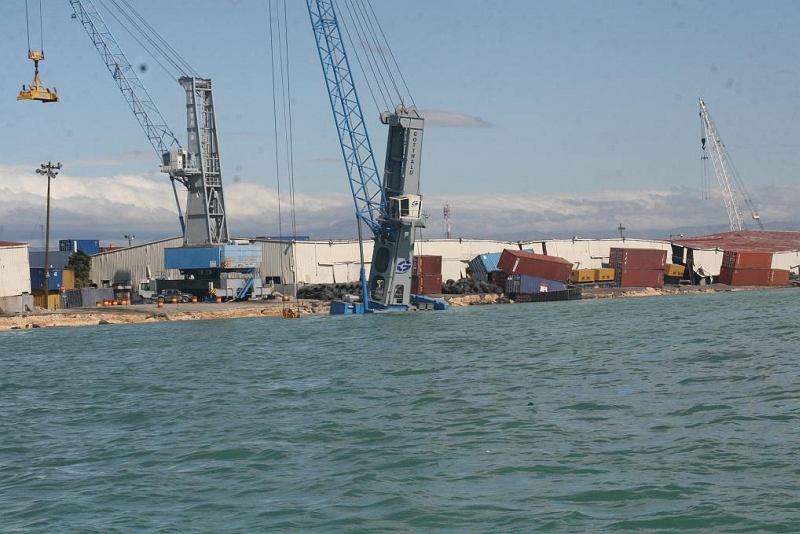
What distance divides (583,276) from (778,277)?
986 inches

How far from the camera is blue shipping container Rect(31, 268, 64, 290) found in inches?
3024

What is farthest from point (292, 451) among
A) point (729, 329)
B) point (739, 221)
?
point (739, 221)

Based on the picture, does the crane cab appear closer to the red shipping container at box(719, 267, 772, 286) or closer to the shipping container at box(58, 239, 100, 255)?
the shipping container at box(58, 239, 100, 255)

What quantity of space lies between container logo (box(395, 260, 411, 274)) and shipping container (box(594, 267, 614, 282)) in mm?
31666

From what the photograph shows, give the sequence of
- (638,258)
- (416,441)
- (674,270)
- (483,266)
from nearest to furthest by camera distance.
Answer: (416,441)
(483,266)
(638,258)
(674,270)

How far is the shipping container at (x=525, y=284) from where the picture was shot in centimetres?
8188

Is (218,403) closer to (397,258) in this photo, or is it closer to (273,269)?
(397,258)

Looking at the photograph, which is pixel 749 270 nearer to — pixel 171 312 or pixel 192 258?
pixel 192 258

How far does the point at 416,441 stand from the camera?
55.7 feet

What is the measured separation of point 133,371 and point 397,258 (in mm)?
37678

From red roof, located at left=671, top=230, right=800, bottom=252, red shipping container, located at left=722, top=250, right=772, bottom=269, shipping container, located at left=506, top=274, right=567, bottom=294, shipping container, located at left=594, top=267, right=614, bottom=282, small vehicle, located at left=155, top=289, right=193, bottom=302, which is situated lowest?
small vehicle, located at left=155, top=289, right=193, bottom=302

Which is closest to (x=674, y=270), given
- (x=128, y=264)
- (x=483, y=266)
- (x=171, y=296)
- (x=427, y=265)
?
(x=483, y=266)

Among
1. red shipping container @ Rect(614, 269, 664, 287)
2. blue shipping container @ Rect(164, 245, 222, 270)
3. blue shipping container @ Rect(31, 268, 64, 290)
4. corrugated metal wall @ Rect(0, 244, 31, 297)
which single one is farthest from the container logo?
red shipping container @ Rect(614, 269, 664, 287)

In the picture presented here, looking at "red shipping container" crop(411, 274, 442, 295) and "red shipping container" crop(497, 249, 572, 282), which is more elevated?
"red shipping container" crop(497, 249, 572, 282)
